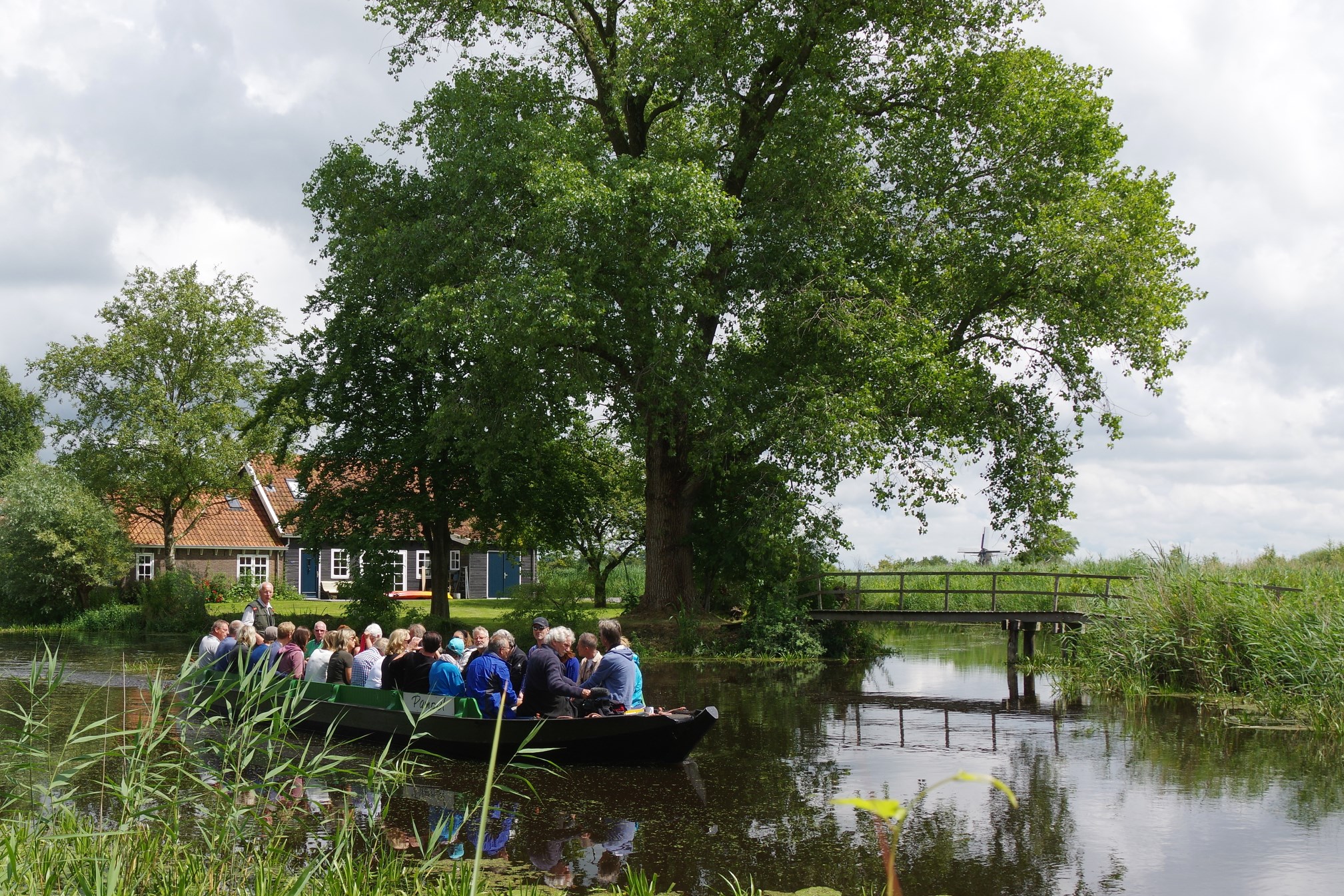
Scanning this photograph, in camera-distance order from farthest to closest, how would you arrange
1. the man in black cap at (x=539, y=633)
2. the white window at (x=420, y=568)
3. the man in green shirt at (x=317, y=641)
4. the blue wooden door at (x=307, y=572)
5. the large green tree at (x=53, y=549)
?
1. the white window at (x=420, y=568)
2. the blue wooden door at (x=307, y=572)
3. the large green tree at (x=53, y=549)
4. the man in green shirt at (x=317, y=641)
5. the man in black cap at (x=539, y=633)

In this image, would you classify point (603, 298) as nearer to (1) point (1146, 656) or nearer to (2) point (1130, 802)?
(1) point (1146, 656)

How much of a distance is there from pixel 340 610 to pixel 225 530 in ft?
30.5

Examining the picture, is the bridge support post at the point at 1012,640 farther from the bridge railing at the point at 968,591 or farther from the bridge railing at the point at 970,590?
the bridge railing at the point at 968,591

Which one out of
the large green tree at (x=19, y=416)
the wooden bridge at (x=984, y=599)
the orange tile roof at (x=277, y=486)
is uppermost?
the large green tree at (x=19, y=416)

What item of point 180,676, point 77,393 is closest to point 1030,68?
point 180,676

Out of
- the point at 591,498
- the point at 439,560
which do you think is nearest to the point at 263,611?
the point at 439,560

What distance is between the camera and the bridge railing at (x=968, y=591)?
74.8 ft

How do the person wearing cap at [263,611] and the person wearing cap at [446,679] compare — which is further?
the person wearing cap at [263,611]

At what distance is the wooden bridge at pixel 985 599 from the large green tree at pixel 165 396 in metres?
19.2

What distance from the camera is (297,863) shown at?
7637 mm

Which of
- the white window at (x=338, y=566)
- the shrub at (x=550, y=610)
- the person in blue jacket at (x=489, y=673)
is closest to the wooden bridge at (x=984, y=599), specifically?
the shrub at (x=550, y=610)

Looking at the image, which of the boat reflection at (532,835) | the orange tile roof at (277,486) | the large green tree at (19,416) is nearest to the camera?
the boat reflection at (532,835)

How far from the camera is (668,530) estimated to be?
24.7 metres

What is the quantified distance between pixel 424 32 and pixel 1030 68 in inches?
513
